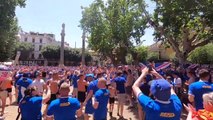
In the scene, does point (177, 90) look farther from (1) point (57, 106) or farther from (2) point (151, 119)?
(2) point (151, 119)

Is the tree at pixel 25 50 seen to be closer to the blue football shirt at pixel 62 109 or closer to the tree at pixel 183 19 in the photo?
the tree at pixel 183 19

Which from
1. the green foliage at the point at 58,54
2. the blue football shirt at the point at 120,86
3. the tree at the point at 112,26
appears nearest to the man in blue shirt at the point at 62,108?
the blue football shirt at the point at 120,86

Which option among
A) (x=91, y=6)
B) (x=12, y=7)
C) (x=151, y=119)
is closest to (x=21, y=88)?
(x=151, y=119)

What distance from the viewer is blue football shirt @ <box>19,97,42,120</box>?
266 inches

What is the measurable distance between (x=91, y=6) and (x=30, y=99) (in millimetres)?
40433

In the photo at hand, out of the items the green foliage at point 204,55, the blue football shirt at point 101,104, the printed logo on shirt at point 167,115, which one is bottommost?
the blue football shirt at point 101,104

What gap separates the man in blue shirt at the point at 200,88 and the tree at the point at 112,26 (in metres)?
30.7

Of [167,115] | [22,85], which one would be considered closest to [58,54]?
[22,85]

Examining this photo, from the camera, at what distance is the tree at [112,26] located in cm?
4059

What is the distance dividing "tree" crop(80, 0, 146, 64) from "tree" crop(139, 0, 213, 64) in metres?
12.6

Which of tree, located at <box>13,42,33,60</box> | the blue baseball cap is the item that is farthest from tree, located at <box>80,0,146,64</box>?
tree, located at <box>13,42,33,60</box>

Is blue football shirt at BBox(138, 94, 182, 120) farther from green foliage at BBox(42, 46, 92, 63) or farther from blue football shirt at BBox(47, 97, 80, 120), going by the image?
green foliage at BBox(42, 46, 92, 63)

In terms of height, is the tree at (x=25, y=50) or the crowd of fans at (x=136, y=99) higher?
the tree at (x=25, y=50)

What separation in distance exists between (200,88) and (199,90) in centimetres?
6
